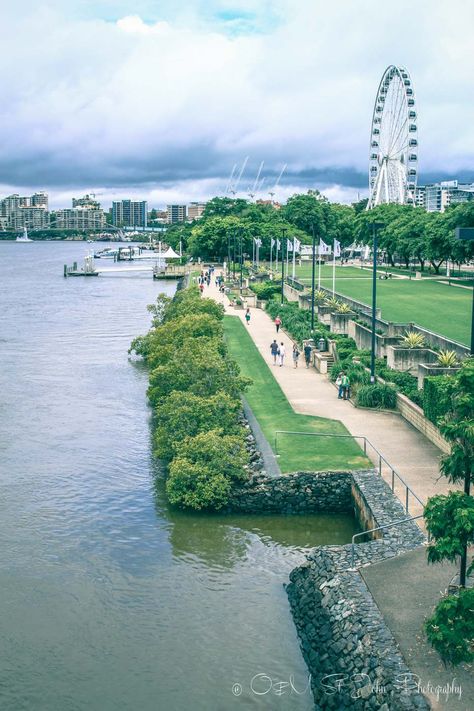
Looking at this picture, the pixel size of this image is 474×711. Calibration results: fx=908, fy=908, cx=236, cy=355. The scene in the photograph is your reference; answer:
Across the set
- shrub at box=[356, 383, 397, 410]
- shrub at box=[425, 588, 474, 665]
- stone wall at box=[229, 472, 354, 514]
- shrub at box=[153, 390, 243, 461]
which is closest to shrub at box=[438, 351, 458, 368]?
shrub at box=[356, 383, 397, 410]

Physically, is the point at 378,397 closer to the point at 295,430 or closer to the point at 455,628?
the point at 295,430

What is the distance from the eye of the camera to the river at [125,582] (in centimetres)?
1959

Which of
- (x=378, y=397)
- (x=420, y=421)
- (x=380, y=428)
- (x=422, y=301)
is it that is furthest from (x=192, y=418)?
(x=422, y=301)

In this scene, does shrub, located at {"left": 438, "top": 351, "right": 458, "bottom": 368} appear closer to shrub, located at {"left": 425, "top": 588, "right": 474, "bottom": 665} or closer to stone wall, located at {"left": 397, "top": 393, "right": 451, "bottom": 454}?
stone wall, located at {"left": 397, "top": 393, "right": 451, "bottom": 454}

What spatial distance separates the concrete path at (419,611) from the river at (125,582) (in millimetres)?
2515

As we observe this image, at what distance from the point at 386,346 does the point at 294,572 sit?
22962 millimetres

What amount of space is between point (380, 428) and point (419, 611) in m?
16.4

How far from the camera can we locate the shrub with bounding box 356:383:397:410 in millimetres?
37669

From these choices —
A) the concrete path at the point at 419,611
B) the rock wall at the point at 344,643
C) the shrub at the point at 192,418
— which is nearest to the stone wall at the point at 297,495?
the shrub at the point at 192,418

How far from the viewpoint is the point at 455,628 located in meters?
15.8

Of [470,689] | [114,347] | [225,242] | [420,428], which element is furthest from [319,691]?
[225,242]

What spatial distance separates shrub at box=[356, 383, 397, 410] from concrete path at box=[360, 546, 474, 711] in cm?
1594

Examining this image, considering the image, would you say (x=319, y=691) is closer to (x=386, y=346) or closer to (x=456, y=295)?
(x=386, y=346)

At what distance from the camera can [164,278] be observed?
512 feet
